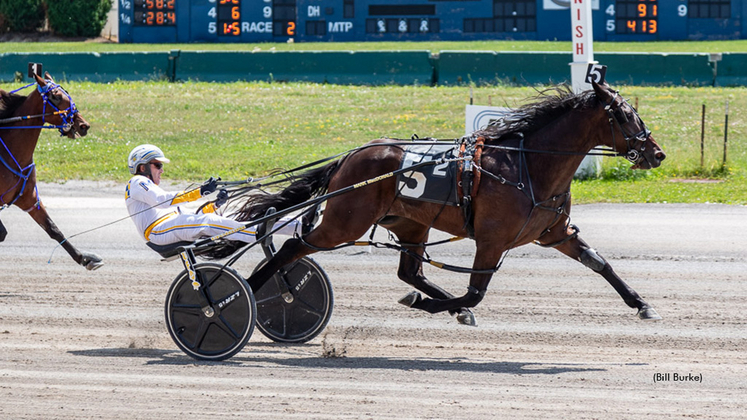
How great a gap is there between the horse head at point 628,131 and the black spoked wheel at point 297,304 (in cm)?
235

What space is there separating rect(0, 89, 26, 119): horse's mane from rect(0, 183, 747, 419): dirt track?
162 cm

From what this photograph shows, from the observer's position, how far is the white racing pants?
20.7 ft

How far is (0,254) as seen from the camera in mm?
9945

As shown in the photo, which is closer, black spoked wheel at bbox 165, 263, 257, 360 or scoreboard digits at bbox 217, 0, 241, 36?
black spoked wheel at bbox 165, 263, 257, 360

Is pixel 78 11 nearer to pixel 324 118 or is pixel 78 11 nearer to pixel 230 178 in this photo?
pixel 324 118

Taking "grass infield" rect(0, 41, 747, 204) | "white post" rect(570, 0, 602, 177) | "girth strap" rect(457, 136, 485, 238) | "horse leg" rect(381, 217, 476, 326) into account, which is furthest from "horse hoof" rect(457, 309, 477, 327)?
"white post" rect(570, 0, 602, 177)

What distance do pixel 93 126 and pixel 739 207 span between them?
41.6 feet

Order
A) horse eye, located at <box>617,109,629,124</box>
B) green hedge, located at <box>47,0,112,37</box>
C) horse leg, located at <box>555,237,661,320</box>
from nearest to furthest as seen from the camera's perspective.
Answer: horse eye, located at <box>617,109,629,124</box> < horse leg, located at <box>555,237,661,320</box> < green hedge, located at <box>47,0,112,37</box>

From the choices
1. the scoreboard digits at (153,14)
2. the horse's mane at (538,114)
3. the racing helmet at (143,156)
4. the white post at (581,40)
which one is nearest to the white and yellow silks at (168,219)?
the racing helmet at (143,156)

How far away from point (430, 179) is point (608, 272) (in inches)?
57.9

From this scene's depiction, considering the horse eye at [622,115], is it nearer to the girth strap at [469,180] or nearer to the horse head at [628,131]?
the horse head at [628,131]

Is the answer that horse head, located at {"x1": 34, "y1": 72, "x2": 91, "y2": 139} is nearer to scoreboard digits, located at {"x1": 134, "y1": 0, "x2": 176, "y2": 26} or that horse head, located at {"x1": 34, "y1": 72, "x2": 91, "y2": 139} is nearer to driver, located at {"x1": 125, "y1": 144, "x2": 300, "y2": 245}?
driver, located at {"x1": 125, "y1": 144, "x2": 300, "y2": 245}

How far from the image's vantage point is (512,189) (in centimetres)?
614

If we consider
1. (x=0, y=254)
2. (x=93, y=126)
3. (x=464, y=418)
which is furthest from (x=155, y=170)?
(x=93, y=126)
